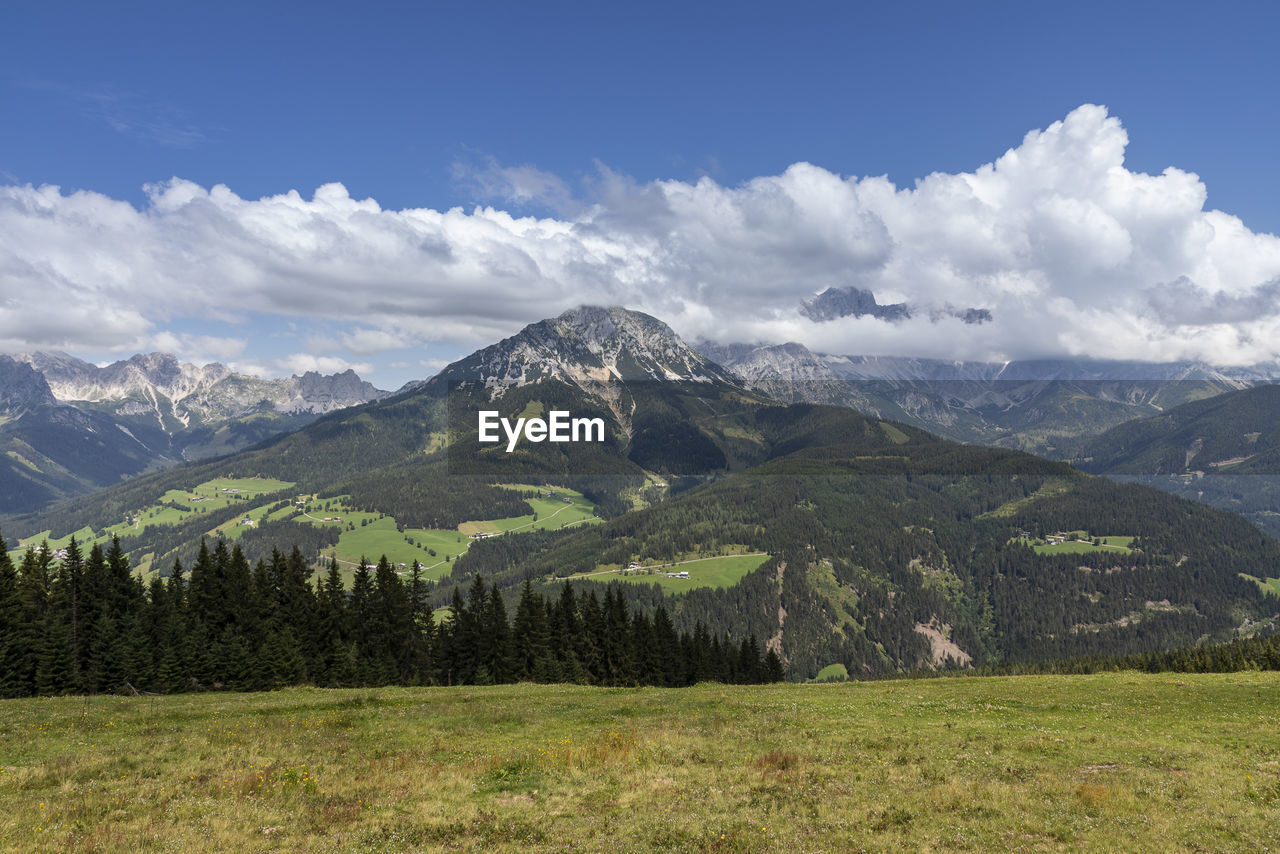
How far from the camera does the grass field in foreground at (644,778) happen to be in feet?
68.3

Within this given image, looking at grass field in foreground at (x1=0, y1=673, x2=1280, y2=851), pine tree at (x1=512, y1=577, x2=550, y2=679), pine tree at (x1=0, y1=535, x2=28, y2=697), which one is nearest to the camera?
grass field in foreground at (x1=0, y1=673, x2=1280, y2=851)

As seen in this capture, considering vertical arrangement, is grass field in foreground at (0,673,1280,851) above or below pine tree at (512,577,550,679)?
above

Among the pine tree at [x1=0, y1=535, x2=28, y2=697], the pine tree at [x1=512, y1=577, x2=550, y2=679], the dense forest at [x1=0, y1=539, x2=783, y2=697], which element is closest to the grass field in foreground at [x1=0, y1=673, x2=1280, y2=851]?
the dense forest at [x1=0, y1=539, x2=783, y2=697]

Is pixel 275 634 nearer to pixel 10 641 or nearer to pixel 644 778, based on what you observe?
pixel 10 641

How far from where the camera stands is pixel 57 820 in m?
21.7

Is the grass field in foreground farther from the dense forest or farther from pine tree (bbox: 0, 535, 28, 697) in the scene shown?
pine tree (bbox: 0, 535, 28, 697)

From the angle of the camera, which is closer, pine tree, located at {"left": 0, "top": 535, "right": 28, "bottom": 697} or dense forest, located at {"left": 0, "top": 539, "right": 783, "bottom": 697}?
pine tree, located at {"left": 0, "top": 535, "right": 28, "bottom": 697}

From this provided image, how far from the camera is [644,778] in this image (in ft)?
89.4

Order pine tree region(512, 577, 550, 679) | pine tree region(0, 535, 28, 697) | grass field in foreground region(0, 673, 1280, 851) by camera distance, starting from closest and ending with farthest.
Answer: grass field in foreground region(0, 673, 1280, 851), pine tree region(0, 535, 28, 697), pine tree region(512, 577, 550, 679)

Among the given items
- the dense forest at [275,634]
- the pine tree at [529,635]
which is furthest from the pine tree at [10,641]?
the pine tree at [529,635]

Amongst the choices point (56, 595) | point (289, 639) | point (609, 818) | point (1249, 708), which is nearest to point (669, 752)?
point (609, 818)

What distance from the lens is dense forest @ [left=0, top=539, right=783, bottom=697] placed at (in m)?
67.6

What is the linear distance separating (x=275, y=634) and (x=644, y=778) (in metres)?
67.4

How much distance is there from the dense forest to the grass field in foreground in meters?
27.8
